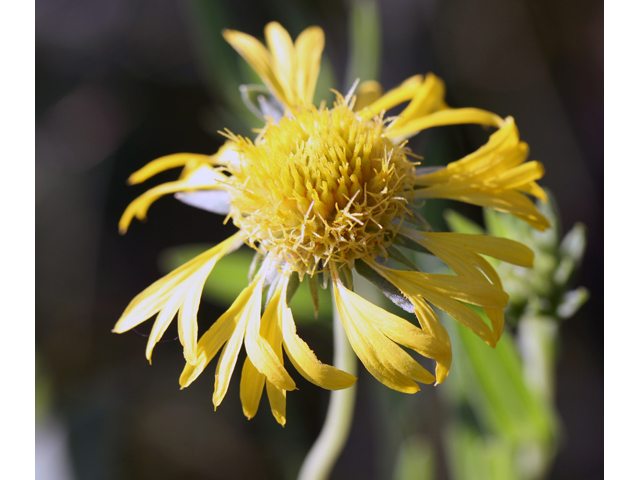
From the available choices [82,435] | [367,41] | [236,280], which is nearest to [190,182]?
[236,280]

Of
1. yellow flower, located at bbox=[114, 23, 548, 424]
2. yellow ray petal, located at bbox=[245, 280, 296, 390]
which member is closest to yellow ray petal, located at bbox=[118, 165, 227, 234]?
yellow flower, located at bbox=[114, 23, 548, 424]

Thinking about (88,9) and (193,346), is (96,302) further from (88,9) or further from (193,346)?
(193,346)

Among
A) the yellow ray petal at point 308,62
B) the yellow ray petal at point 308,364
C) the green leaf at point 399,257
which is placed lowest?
the yellow ray petal at point 308,364

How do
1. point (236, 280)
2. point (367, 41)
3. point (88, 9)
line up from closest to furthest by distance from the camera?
point (236, 280) < point (367, 41) < point (88, 9)

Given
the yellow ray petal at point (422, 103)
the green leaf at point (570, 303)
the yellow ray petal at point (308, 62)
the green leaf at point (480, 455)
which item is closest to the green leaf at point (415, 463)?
the green leaf at point (480, 455)

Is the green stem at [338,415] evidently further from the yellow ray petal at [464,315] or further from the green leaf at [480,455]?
the green leaf at [480,455]

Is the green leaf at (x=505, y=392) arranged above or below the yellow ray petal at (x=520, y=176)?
below

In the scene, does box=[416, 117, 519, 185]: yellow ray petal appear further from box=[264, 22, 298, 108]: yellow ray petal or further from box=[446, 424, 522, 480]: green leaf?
box=[446, 424, 522, 480]: green leaf
